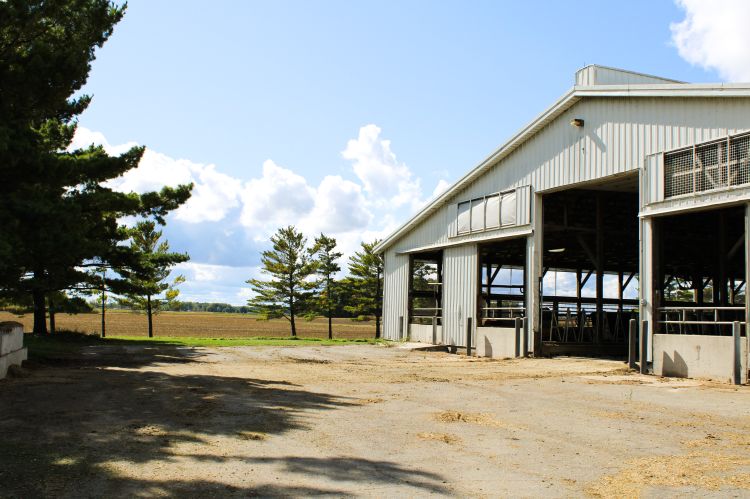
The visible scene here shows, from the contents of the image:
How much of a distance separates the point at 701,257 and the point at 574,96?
15188mm

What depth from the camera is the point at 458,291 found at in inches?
978

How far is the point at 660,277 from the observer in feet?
55.7

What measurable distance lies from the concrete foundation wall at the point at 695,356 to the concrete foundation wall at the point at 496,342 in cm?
600

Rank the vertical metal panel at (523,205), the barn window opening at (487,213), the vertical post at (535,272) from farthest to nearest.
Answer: the barn window opening at (487,213) → the vertical metal panel at (523,205) → the vertical post at (535,272)

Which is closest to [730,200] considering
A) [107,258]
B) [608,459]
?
[608,459]

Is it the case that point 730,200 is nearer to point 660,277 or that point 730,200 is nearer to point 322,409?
point 660,277

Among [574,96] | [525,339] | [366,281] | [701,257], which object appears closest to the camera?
[574,96]

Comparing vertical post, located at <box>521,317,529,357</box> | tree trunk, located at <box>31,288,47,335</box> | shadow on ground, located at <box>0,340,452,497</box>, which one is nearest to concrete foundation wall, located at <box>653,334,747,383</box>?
vertical post, located at <box>521,317,529,357</box>

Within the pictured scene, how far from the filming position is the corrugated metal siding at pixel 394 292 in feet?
96.4

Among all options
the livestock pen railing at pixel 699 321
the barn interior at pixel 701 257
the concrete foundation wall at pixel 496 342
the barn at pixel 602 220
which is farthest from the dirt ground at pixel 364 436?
the concrete foundation wall at pixel 496 342

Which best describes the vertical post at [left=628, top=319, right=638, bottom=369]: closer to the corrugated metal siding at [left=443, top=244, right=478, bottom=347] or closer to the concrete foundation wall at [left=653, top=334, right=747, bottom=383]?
the concrete foundation wall at [left=653, top=334, right=747, bottom=383]

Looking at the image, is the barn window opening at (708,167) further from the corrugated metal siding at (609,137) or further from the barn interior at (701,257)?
the barn interior at (701,257)

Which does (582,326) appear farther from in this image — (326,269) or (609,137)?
(326,269)

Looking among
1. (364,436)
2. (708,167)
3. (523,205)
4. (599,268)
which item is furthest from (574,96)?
(364,436)
